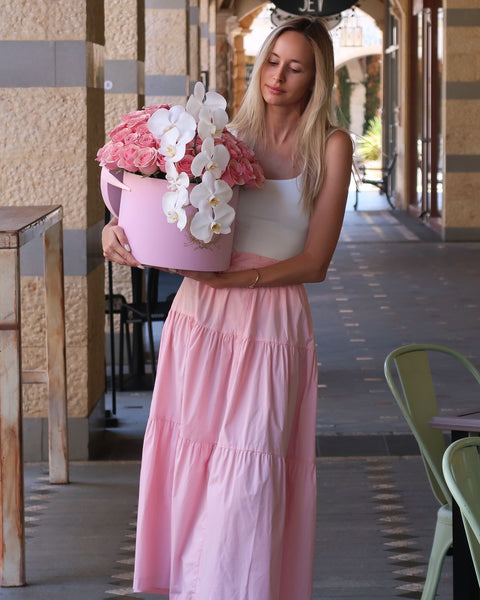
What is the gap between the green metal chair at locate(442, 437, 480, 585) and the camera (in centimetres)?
187

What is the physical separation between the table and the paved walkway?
2.90ft

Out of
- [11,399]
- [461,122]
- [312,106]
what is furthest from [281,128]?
[461,122]

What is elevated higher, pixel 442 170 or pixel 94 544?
pixel 442 170

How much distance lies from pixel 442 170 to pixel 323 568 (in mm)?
10052

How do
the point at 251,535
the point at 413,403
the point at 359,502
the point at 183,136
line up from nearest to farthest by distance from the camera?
the point at 183,136
the point at 251,535
the point at 413,403
the point at 359,502

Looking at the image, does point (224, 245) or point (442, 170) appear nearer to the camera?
point (224, 245)

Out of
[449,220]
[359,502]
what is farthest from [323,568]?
[449,220]

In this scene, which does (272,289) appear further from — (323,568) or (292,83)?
(323,568)

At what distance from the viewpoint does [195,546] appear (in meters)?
2.69

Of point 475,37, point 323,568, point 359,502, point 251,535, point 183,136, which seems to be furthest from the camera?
point 475,37

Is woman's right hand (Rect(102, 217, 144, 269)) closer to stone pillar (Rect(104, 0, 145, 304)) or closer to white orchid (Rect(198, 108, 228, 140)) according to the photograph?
Result: white orchid (Rect(198, 108, 228, 140))

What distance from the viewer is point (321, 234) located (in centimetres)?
265

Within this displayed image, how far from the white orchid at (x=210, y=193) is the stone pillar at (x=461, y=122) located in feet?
34.9

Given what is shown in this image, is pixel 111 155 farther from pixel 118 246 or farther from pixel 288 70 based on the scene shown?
pixel 288 70
